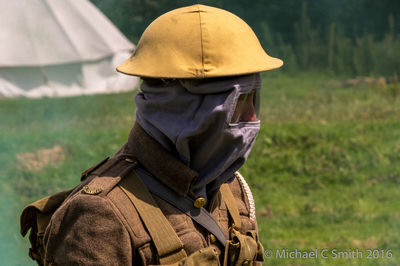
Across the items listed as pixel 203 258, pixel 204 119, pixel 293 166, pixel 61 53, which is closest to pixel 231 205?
pixel 203 258

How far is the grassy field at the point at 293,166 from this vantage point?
19.4ft

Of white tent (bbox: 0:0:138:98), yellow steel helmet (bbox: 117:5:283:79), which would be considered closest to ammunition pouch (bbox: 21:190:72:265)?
yellow steel helmet (bbox: 117:5:283:79)

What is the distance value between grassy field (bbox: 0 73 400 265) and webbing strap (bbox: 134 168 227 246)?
282 centimetres

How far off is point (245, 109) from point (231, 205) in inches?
17.5

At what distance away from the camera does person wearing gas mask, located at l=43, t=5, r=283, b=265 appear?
7.35 ft

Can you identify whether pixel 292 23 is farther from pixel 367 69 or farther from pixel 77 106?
pixel 77 106

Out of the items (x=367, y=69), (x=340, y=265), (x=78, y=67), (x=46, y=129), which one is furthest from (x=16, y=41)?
(x=340, y=265)

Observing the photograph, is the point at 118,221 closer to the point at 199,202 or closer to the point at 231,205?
the point at 199,202

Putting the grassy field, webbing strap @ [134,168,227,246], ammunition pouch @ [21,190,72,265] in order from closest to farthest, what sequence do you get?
webbing strap @ [134,168,227,246]
ammunition pouch @ [21,190,72,265]
the grassy field

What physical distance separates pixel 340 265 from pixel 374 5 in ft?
20.8

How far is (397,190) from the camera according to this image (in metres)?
7.04

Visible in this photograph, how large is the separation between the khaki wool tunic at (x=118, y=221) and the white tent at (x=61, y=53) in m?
8.66

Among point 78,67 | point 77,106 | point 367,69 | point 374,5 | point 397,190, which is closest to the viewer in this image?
point 397,190

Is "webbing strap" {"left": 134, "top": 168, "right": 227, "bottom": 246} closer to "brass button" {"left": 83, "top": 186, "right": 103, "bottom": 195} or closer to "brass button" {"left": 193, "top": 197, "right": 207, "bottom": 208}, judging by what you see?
"brass button" {"left": 193, "top": 197, "right": 207, "bottom": 208}
